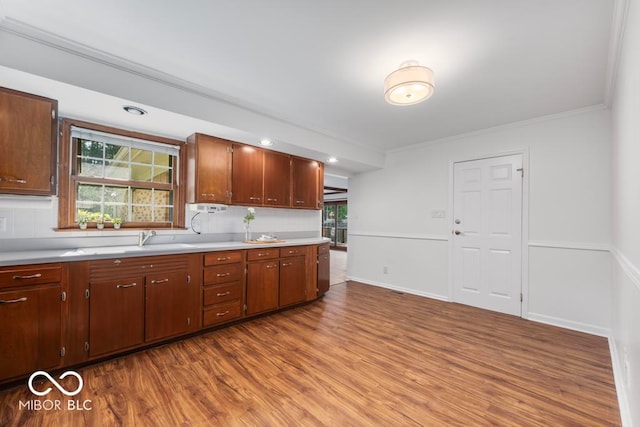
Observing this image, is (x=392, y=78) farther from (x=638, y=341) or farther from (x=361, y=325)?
(x=361, y=325)

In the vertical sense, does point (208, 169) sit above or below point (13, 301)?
above

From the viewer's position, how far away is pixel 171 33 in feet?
5.99

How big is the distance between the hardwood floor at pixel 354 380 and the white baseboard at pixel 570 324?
120mm

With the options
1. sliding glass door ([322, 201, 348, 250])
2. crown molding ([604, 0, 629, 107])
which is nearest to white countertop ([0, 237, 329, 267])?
crown molding ([604, 0, 629, 107])

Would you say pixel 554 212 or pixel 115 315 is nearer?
pixel 115 315

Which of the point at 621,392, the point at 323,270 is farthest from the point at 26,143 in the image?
the point at 621,392

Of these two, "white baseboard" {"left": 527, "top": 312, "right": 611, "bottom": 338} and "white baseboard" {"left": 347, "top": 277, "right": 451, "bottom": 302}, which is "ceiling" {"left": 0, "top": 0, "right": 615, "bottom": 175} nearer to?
"white baseboard" {"left": 527, "top": 312, "right": 611, "bottom": 338}

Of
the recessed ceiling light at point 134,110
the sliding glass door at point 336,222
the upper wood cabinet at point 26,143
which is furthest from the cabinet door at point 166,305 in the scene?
the sliding glass door at point 336,222

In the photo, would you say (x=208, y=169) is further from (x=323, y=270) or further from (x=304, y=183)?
(x=323, y=270)

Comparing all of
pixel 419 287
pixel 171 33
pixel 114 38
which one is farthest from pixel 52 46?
pixel 419 287

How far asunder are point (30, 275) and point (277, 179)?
2596mm

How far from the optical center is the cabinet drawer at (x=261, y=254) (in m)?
3.20

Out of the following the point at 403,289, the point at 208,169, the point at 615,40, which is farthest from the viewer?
the point at 403,289

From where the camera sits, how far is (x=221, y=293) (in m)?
2.93
